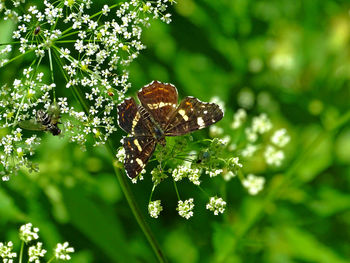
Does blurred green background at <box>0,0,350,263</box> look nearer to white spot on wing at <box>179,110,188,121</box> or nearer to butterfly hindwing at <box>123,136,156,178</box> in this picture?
white spot on wing at <box>179,110,188,121</box>

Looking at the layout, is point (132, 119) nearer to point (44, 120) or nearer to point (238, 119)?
point (44, 120)

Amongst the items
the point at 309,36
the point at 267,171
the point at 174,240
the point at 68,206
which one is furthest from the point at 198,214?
the point at 309,36

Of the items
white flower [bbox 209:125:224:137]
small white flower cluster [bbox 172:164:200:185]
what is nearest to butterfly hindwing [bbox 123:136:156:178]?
small white flower cluster [bbox 172:164:200:185]

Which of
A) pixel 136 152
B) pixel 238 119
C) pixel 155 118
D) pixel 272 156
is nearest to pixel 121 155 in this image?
pixel 136 152

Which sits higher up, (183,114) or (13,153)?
(183,114)

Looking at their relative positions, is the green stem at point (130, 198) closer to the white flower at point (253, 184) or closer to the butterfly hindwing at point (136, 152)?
the butterfly hindwing at point (136, 152)

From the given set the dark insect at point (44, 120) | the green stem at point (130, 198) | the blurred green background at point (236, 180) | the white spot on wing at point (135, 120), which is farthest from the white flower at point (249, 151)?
the dark insect at point (44, 120)

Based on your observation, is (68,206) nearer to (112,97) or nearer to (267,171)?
(112,97)
